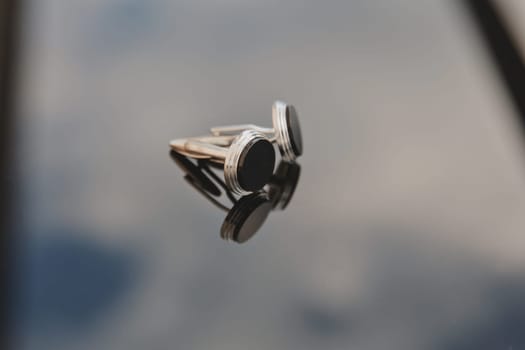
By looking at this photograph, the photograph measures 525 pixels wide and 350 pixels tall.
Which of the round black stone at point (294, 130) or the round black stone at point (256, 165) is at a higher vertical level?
the round black stone at point (294, 130)

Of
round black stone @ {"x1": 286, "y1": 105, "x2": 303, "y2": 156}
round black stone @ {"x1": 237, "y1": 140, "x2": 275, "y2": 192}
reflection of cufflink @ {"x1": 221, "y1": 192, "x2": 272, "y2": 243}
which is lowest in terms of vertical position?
reflection of cufflink @ {"x1": 221, "y1": 192, "x2": 272, "y2": 243}

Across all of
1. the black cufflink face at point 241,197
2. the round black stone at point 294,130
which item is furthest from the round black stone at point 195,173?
the round black stone at point 294,130

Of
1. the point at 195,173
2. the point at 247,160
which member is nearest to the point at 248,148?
the point at 247,160

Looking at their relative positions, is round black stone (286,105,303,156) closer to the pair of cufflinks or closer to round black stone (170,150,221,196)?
the pair of cufflinks

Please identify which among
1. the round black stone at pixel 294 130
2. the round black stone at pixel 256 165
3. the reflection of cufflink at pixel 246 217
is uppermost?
the round black stone at pixel 294 130

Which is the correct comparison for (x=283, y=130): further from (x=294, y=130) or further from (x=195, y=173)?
(x=195, y=173)

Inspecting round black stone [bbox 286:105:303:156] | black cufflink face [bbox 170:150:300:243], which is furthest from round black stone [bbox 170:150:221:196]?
round black stone [bbox 286:105:303:156]

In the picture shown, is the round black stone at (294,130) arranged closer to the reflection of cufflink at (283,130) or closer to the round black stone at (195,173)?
the reflection of cufflink at (283,130)

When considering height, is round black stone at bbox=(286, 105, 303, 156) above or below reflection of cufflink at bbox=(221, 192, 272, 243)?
above
